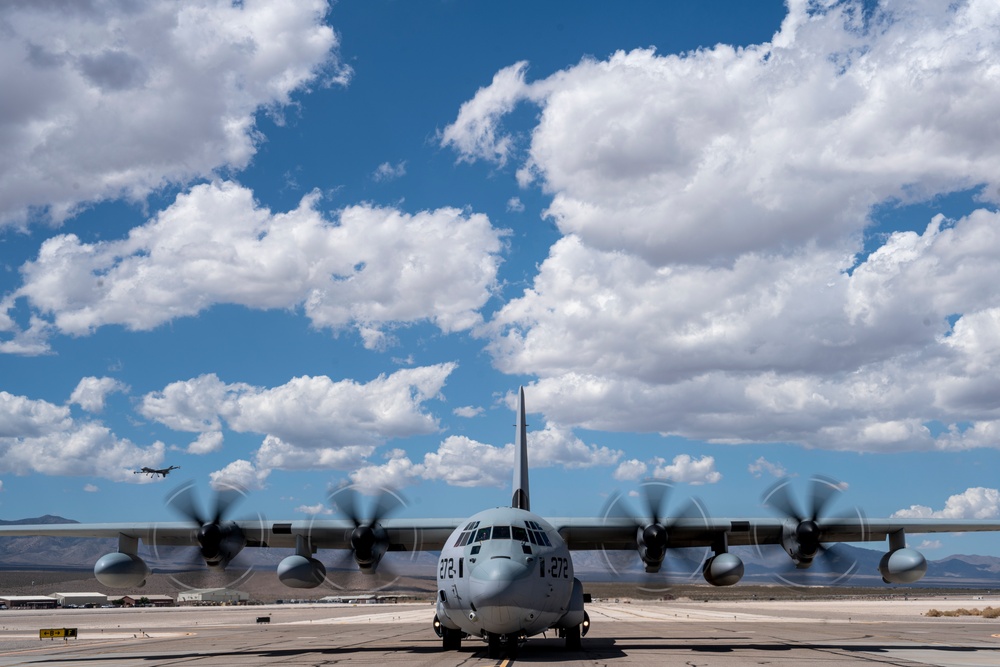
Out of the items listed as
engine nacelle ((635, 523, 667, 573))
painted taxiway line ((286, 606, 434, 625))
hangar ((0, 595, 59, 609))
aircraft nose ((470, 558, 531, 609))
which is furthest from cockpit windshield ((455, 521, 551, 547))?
hangar ((0, 595, 59, 609))

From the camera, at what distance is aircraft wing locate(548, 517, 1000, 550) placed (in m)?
32.2

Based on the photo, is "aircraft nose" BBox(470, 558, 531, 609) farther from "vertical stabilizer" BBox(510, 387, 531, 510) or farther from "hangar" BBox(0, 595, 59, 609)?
"hangar" BBox(0, 595, 59, 609)

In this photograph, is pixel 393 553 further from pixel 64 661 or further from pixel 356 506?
pixel 64 661

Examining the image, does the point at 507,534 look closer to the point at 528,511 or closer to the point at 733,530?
the point at 528,511

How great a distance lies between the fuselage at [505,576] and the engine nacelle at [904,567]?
41.3ft

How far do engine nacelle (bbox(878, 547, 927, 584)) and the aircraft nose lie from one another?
14.8 metres

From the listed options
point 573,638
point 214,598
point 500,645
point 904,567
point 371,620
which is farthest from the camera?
point 214,598

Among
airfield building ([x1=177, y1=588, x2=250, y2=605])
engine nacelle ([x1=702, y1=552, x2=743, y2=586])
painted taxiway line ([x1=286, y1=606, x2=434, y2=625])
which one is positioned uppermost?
engine nacelle ([x1=702, y1=552, x2=743, y2=586])

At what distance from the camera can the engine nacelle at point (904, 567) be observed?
3005 centimetres

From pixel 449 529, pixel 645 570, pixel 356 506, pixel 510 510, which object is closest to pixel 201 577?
pixel 356 506

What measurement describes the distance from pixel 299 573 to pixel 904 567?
2055cm

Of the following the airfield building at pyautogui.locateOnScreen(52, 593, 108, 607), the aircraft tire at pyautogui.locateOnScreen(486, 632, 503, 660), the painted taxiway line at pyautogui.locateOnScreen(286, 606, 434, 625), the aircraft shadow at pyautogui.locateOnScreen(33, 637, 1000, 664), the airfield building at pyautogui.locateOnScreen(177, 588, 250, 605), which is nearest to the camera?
the aircraft tire at pyautogui.locateOnScreen(486, 632, 503, 660)

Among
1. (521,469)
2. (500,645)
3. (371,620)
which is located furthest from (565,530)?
(371,620)

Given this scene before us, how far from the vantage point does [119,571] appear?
30.2 m
